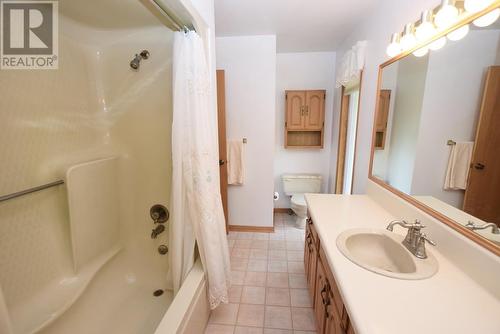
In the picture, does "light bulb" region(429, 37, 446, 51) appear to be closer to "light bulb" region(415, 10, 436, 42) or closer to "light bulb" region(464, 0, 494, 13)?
"light bulb" region(415, 10, 436, 42)

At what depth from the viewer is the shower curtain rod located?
40.4 inches

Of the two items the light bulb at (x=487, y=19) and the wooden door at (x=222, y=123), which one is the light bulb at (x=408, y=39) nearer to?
the light bulb at (x=487, y=19)

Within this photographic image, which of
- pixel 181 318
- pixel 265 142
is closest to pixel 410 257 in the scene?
pixel 181 318

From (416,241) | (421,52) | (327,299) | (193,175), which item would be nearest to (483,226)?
(416,241)

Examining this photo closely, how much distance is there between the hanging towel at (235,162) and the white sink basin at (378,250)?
5.46ft

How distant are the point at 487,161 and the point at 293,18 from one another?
1912mm

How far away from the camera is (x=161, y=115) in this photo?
1.54 metres

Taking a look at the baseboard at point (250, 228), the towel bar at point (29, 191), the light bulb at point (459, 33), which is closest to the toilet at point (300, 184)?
the baseboard at point (250, 228)

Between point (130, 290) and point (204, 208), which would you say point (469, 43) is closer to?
point (204, 208)

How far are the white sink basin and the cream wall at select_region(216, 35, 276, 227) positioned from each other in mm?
1577

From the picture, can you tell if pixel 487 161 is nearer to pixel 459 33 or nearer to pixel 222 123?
pixel 459 33

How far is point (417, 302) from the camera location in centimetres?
70

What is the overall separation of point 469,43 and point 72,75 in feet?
7.08

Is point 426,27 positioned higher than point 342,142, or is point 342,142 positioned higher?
point 426,27
